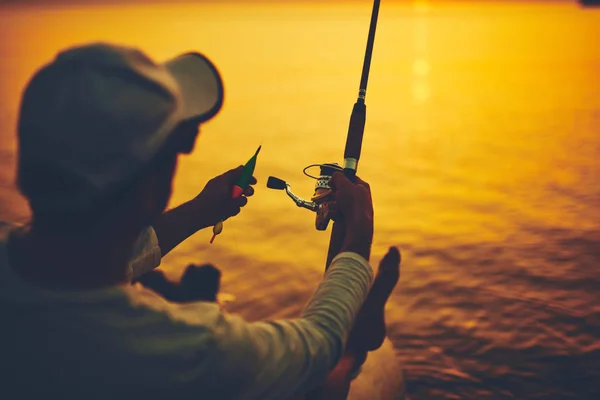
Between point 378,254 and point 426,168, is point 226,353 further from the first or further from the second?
point 426,168

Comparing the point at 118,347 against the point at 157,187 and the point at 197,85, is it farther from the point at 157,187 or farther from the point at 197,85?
the point at 197,85

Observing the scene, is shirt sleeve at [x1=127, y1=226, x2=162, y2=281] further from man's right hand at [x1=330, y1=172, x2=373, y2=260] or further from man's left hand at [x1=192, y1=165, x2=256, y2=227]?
man's right hand at [x1=330, y1=172, x2=373, y2=260]

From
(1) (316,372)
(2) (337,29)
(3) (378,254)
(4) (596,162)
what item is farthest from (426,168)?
(2) (337,29)

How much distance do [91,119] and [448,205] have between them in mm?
6111

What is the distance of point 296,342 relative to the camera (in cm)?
147

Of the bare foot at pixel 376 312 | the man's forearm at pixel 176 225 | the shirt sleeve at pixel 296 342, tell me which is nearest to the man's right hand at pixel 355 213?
the shirt sleeve at pixel 296 342

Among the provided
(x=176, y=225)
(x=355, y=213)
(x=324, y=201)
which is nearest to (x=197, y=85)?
(x=355, y=213)

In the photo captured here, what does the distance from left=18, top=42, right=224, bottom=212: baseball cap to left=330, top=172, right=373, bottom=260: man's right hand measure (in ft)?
2.20

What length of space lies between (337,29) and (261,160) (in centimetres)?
2433

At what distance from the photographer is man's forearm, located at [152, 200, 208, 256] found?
2.34 m

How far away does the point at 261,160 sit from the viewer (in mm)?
8656

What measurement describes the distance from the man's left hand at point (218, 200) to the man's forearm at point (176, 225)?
0.08 feet

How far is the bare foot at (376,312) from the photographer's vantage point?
2320 millimetres

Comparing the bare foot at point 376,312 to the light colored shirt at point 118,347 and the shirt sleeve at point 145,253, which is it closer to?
the shirt sleeve at point 145,253
